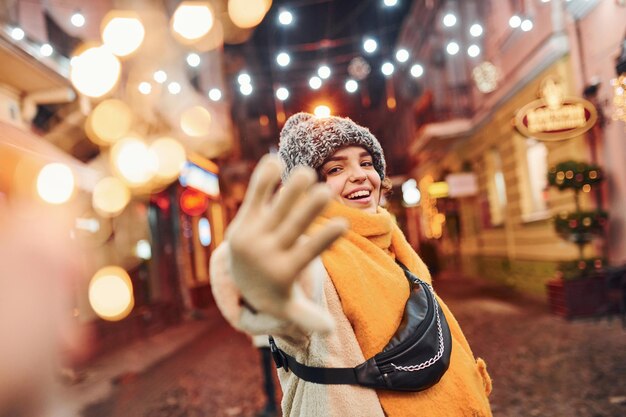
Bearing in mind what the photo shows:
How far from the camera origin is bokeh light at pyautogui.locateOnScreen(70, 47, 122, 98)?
909 centimetres

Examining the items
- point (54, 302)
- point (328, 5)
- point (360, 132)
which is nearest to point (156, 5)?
point (328, 5)

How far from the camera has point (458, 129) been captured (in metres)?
16.9

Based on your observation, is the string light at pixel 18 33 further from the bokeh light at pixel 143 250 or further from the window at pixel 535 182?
the window at pixel 535 182

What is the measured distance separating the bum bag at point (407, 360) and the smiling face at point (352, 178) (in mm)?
336

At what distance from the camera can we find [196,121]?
16828 millimetres

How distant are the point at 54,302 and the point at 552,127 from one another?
7892 mm

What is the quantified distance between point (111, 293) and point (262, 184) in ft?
40.1

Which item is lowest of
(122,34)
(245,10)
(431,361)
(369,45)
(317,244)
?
(431,361)

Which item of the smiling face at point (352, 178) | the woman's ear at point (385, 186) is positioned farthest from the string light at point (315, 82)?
the smiling face at point (352, 178)

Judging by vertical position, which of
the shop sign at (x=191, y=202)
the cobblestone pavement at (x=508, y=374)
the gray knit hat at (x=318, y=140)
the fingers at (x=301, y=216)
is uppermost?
the shop sign at (x=191, y=202)

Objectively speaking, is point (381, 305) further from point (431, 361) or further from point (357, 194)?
point (357, 194)

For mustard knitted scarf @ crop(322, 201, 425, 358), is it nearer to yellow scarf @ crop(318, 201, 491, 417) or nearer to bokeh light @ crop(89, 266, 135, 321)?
yellow scarf @ crop(318, 201, 491, 417)

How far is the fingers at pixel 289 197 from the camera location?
3.42ft

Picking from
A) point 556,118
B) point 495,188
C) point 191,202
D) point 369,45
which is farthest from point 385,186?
point 191,202
